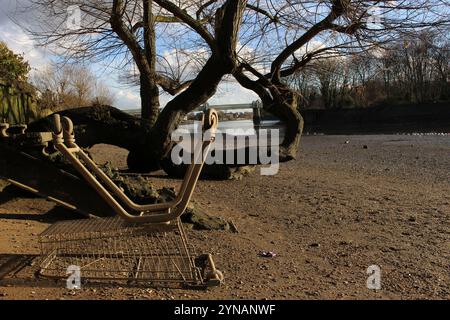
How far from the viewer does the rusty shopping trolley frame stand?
4.27 m

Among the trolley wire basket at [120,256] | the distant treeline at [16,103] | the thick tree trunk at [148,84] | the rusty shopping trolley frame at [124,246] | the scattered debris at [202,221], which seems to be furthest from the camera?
the thick tree trunk at [148,84]

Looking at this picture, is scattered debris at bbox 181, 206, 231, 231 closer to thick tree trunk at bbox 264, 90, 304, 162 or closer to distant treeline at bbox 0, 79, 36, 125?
thick tree trunk at bbox 264, 90, 304, 162

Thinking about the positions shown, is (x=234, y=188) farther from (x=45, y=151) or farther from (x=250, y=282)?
(x=250, y=282)

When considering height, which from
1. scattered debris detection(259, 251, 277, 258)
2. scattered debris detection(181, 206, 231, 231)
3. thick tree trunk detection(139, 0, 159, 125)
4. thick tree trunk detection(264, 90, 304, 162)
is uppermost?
thick tree trunk detection(139, 0, 159, 125)

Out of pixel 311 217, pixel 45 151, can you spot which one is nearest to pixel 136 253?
pixel 45 151

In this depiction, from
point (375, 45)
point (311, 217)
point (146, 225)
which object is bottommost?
point (311, 217)

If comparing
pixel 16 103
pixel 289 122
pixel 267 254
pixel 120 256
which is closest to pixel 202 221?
pixel 267 254

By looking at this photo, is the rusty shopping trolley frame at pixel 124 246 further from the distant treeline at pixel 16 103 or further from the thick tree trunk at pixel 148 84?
the thick tree trunk at pixel 148 84

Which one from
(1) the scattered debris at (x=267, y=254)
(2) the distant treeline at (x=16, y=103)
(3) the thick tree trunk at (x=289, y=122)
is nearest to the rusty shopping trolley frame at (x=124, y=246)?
(1) the scattered debris at (x=267, y=254)

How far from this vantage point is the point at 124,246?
569 centimetres

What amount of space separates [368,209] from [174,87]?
27.9ft

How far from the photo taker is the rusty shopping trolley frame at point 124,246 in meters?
4.27

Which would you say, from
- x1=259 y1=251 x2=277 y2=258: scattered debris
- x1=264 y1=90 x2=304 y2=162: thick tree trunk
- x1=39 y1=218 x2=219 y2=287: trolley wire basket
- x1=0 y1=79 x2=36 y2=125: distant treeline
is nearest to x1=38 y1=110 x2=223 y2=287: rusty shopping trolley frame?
x1=39 y1=218 x2=219 y2=287: trolley wire basket

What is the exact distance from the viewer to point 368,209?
905cm
